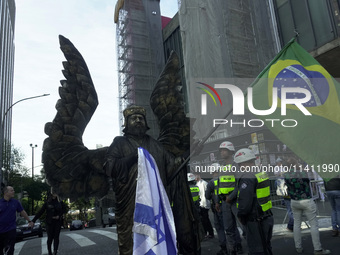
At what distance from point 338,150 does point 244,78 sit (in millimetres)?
Result: 15481

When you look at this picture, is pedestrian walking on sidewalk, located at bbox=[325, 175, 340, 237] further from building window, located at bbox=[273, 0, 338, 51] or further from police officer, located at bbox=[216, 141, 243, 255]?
building window, located at bbox=[273, 0, 338, 51]

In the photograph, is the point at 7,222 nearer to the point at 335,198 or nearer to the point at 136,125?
the point at 136,125

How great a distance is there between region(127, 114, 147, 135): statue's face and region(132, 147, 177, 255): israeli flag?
1.70ft

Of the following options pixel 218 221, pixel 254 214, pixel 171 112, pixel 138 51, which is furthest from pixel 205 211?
pixel 138 51

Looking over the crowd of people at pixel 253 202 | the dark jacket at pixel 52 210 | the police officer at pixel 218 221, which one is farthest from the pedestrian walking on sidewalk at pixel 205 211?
the dark jacket at pixel 52 210

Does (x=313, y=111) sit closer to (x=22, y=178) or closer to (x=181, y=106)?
(x=181, y=106)

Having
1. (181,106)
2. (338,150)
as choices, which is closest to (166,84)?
(181,106)

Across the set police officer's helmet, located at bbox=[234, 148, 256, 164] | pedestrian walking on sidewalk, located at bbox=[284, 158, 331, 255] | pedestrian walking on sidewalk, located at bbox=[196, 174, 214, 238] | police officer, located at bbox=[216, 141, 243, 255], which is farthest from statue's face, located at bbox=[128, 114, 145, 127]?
pedestrian walking on sidewalk, located at bbox=[196, 174, 214, 238]

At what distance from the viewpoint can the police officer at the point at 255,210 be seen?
13.3ft

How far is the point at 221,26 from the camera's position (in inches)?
744

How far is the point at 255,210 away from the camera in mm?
4137

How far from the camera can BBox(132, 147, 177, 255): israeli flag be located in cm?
294

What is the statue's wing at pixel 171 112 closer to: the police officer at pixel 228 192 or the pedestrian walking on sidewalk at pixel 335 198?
the police officer at pixel 228 192

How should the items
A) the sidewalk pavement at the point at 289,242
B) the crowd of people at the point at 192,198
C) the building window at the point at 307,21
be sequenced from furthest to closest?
the building window at the point at 307,21
the sidewalk pavement at the point at 289,242
the crowd of people at the point at 192,198
